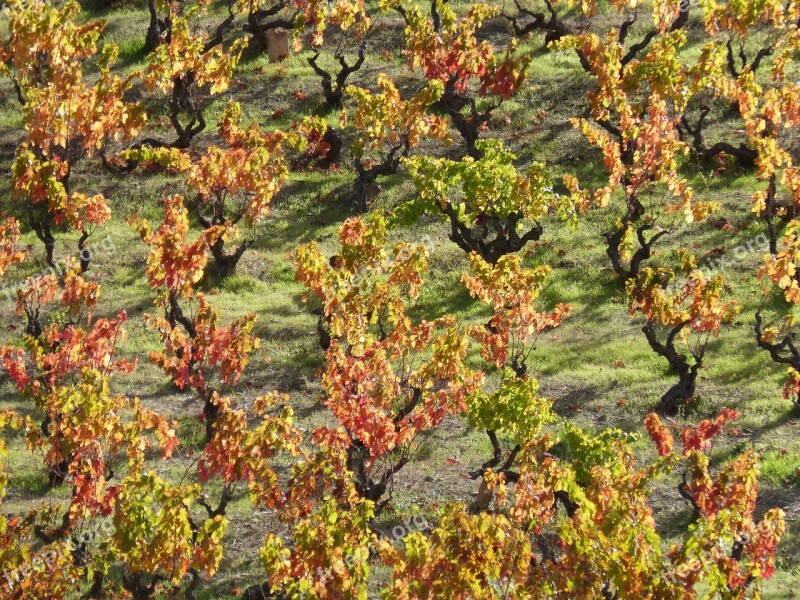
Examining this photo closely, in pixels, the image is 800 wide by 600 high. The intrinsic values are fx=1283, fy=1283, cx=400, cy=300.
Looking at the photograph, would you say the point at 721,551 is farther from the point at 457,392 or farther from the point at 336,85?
the point at 336,85

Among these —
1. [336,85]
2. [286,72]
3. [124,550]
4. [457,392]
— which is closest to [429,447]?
[457,392]

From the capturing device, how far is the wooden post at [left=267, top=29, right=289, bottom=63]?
133 ft

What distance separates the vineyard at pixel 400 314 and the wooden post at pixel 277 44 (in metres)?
0.13

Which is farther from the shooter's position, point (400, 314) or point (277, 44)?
point (277, 44)

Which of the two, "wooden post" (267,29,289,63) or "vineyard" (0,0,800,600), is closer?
"vineyard" (0,0,800,600)

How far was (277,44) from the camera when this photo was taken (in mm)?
40656

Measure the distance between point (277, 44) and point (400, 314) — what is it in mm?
20764

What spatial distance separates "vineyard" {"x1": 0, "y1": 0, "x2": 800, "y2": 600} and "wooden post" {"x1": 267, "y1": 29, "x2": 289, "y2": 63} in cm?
13

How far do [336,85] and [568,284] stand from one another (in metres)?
11.3

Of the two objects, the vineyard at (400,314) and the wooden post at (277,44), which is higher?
the wooden post at (277,44)

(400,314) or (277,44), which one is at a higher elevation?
(277,44)

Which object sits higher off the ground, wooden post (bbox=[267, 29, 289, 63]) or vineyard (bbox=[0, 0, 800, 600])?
wooden post (bbox=[267, 29, 289, 63])

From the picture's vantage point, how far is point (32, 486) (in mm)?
22984

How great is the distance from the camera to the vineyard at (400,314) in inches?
668
